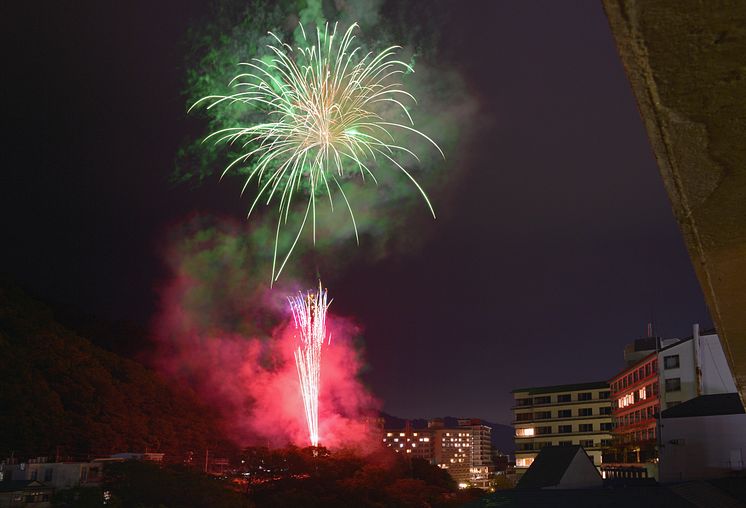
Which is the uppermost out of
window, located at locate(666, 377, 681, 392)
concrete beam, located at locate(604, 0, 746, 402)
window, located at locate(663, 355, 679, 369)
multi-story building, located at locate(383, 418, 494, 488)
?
window, located at locate(663, 355, 679, 369)

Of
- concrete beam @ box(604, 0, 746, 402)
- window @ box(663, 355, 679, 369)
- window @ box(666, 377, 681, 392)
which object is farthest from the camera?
window @ box(663, 355, 679, 369)

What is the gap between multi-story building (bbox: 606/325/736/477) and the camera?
36531 millimetres

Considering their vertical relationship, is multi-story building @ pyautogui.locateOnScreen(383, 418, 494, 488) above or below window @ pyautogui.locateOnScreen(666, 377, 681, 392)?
below

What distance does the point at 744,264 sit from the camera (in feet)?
7.44

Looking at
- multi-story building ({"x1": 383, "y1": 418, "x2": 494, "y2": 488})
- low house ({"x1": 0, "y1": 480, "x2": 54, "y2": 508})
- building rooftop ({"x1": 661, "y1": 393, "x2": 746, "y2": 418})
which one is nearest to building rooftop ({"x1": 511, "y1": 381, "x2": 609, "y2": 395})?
building rooftop ({"x1": 661, "y1": 393, "x2": 746, "y2": 418})

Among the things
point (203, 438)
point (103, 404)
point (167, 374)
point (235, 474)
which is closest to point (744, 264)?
point (235, 474)

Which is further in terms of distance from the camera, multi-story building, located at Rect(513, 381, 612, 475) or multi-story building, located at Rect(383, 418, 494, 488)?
multi-story building, located at Rect(383, 418, 494, 488)

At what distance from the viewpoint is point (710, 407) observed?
99.0 feet

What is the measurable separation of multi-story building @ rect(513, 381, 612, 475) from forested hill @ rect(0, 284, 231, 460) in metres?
31.1

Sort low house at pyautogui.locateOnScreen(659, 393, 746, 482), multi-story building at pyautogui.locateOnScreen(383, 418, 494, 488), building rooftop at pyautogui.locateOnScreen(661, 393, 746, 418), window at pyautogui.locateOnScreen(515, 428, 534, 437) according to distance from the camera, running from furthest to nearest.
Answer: multi-story building at pyautogui.locateOnScreen(383, 418, 494, 488) → window at pyautogui.locateOnScreen(515, 428, 534, 437) → building rooftop at pyautogui.locateOnScreen(661, 393, 746, 418) → low house at pyautogui.locateOnScreen(659, 393, 746, 482)

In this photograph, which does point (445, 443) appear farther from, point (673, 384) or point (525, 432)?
point (673, 384)

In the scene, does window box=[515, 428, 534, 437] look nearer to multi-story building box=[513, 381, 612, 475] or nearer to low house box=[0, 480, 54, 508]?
multi-story building box=[513, 381, 612, 475]

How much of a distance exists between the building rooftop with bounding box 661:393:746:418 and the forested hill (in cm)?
2667

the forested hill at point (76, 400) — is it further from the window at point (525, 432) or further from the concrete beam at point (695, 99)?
the concrete beam at point (695, 99)
